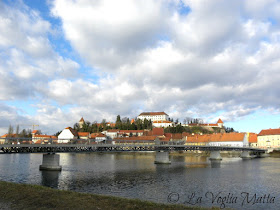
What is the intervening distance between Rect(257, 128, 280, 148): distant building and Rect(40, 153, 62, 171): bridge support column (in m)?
126

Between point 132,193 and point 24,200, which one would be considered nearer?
point 24,200

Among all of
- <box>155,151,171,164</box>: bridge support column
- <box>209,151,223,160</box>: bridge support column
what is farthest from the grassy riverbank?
<box>209,151,223,160</box>: bridge support column

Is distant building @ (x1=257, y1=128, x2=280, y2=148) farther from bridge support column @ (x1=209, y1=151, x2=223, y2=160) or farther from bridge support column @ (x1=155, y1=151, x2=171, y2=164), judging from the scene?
bridge support column @ (x1=155, y1=151, x2=171, y2=164)

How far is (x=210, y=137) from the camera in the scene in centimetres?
16388

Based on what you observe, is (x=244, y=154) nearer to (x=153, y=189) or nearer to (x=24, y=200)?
(x=153, y=189)

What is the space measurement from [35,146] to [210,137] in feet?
432

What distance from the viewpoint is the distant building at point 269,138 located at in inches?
5713

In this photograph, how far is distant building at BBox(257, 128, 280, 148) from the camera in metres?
145

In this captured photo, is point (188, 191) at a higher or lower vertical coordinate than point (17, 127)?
lower

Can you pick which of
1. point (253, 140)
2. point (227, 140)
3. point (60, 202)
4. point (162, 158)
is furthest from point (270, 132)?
point (60, 202)

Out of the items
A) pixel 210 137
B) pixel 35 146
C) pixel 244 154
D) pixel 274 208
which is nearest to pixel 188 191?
pixel 274 208

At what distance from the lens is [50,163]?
57719 millimetres

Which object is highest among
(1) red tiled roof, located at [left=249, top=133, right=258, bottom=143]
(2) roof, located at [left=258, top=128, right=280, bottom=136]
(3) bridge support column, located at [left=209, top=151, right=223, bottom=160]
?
(2) roof, located at [left=258, top=128, right=280, bottom=136]

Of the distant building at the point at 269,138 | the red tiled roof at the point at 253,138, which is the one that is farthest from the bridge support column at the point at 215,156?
the red tiled roof at the point at 253,138
